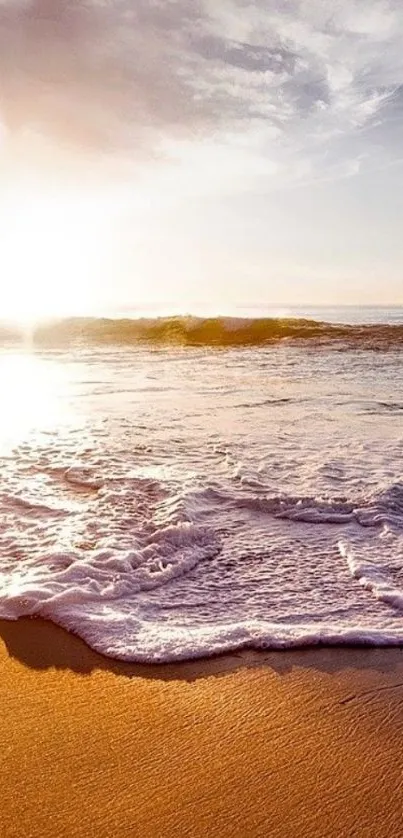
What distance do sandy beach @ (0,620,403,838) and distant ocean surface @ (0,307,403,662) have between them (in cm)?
19

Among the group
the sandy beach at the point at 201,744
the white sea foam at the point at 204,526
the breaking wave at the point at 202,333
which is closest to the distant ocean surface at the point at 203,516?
the white sea foam at the point at 204,526

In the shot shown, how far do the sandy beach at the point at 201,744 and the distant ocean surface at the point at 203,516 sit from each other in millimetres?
187

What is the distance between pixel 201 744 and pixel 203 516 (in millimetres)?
2288

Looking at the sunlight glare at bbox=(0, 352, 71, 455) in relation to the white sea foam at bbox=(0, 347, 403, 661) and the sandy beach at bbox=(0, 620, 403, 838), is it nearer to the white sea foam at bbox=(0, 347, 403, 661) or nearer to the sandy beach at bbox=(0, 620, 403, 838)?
the white sea foam at bbox=(0, 347, 403, 661)

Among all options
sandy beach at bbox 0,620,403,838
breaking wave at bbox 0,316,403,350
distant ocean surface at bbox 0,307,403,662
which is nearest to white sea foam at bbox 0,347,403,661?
distant ocean surface at bbox 0,307,403,662

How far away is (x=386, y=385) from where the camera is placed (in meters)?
11.1

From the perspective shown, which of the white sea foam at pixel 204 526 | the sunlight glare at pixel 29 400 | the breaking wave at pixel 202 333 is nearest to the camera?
the white sea foam at pixel 204 526

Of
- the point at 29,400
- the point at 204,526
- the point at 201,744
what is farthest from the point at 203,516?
the point at 29,400

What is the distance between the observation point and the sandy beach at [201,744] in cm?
195

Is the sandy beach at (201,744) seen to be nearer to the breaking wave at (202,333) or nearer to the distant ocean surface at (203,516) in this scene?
the distant ocean surface at (203,516)

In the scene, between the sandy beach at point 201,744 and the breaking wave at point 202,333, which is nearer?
the sandy beach at point 201,744

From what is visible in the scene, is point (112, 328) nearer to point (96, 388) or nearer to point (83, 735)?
point (96, 388)

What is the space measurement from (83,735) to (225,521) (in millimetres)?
2256

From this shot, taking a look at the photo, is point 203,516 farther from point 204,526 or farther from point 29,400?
point 29,400
